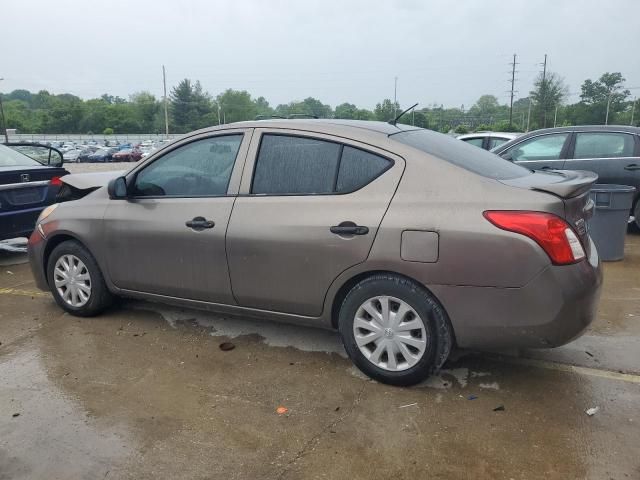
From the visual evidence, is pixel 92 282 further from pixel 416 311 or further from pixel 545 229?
pixel 545 229

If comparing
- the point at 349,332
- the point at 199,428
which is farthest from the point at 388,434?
the point at 199,428

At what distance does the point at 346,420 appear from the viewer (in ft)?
9.70

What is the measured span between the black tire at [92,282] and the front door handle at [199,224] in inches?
44.8

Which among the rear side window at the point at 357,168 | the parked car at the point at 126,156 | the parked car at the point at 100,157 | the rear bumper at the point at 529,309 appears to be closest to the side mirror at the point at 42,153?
the rear side window at the point at 357,168

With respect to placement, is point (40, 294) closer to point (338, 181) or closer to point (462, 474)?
point (338, 181)

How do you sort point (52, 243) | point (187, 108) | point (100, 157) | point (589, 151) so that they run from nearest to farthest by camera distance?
1. point (52, 243)
2. point (589, 151)
3. point (100, 157)
4. point (187, 108)

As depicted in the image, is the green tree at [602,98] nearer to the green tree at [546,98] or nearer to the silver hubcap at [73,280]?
the green tree at [546,98]

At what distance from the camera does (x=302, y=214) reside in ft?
11.2

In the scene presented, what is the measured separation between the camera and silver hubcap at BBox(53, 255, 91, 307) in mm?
4520

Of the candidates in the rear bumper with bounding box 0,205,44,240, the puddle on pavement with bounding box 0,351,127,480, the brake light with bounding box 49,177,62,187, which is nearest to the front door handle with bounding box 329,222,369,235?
the puddle on pavement with bounding box 0,351,127,480

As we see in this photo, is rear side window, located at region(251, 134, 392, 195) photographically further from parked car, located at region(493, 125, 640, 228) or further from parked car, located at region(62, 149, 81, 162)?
parked car, located at region(62, 149, 81, 162)

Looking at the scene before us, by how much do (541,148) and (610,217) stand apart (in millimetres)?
2278

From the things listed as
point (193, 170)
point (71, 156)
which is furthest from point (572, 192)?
point (71, 156)

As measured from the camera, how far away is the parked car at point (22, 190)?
622 centimetres
